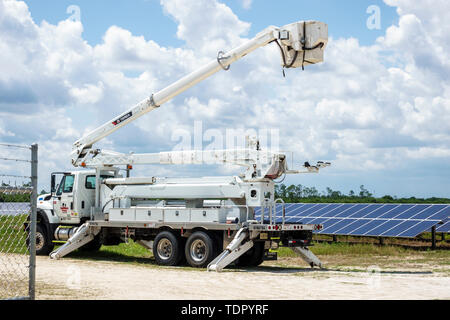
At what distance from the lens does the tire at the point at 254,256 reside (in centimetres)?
1880

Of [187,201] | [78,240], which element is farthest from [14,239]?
[78,240]

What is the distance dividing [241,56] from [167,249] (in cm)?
642

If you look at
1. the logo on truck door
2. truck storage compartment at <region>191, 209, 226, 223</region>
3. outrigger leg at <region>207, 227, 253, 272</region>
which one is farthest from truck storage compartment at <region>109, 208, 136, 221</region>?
outrigger leg at <region>207, 227, 253, 272</region>

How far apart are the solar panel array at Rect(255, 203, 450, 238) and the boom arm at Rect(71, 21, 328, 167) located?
6.08m

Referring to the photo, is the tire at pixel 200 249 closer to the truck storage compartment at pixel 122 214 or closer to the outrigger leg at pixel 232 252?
the outrigger leg at pixel 232 252

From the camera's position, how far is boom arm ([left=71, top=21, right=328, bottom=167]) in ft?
56.7

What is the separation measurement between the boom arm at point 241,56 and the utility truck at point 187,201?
0.03 metres

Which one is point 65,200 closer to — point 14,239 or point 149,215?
point 149,215


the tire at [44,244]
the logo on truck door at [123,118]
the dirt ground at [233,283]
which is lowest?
the dirt ground at [233,283]

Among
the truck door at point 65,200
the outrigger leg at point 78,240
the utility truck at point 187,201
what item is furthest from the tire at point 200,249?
the truck door at point 65,200
